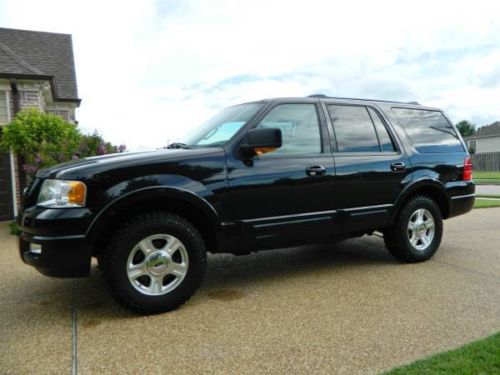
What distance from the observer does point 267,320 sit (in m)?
3.37

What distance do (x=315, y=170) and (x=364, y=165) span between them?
0.67 m

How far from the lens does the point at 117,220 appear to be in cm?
349

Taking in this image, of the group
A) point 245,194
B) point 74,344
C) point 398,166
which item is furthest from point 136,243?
point 398,166

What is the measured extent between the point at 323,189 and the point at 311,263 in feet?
4.22

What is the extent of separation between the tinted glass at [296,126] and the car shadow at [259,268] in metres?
1.37

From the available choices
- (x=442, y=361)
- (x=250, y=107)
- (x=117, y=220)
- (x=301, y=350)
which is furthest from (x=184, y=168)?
(x=442, y=361)

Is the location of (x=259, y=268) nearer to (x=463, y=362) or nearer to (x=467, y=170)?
(x=463, y=362)

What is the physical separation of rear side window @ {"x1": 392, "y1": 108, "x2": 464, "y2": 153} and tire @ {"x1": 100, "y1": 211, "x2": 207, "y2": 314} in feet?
9.72

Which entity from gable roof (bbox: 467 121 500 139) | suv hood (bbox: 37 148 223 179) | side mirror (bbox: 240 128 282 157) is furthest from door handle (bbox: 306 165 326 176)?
gable roof (bbox: 467 121 500 139)

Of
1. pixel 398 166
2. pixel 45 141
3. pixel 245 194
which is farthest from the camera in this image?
pixel 45 141

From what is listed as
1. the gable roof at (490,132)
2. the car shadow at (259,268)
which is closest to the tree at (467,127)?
the gable roof at (490,132)

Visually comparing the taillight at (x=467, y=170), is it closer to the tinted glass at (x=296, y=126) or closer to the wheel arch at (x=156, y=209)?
the tinted glass at (x=296, y=126)

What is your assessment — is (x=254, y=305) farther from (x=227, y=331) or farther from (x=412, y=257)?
(x=412, y=257)

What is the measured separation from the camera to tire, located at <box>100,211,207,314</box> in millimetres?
3342
